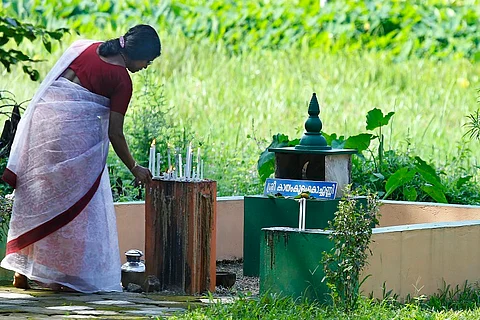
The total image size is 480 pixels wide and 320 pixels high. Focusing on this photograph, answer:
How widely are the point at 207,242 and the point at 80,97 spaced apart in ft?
3.73

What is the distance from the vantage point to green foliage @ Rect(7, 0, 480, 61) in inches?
627

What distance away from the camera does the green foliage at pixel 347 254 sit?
5555mm

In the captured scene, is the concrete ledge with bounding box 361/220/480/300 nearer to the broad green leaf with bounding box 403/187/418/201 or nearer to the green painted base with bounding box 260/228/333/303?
the green painted base with bounding box 260/228/333/303

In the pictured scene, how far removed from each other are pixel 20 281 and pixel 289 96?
737 centimetres

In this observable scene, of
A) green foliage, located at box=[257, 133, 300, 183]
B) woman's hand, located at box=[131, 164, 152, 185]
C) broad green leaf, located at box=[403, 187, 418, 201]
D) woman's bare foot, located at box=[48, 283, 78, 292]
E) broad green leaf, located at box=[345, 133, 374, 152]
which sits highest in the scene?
broad green leaf, located at box=[345, 133, 374, 152]

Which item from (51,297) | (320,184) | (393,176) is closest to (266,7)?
(393,176)

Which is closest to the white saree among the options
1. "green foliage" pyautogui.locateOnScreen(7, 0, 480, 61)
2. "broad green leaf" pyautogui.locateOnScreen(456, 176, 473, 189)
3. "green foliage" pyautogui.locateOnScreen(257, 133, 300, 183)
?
"green foliage" pyautogui.locateOnScreen(257, 133, 300, 183)

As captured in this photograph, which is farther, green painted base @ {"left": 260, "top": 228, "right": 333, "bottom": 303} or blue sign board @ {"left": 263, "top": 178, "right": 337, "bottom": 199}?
blue sign board @ {"left": 263, "top": 178, "right": 337, "bottom": 199}

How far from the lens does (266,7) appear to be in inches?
665

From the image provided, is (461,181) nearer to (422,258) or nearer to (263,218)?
(263,218)

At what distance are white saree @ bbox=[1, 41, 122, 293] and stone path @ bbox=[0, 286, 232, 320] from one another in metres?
0.18

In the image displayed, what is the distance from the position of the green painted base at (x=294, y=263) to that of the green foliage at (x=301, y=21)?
10.1 m

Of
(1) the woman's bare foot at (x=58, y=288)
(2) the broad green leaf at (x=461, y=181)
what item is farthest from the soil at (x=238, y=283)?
(2) the broad green leaf at (x=461, y=181)

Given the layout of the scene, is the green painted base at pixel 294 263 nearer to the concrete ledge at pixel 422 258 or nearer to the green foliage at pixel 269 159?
the concrete ledge at pixel 422 258
